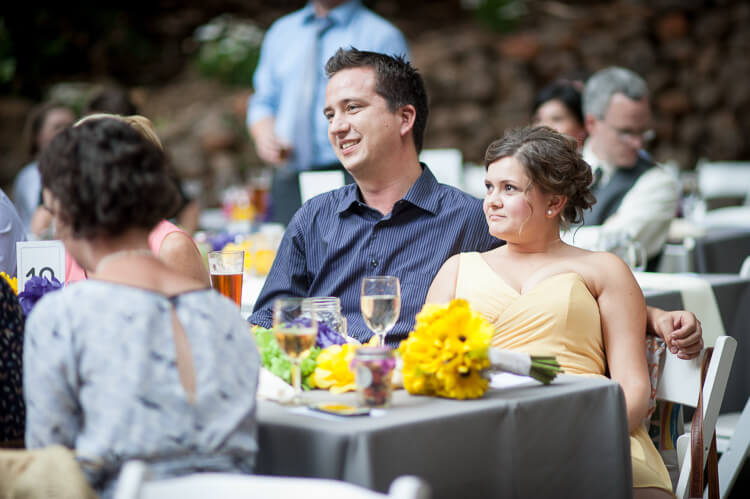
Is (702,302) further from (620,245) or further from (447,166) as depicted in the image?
(447,166)

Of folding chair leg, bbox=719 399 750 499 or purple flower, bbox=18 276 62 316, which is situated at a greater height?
purple flower, bbox=18 276 62 316

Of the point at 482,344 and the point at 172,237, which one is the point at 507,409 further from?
the point at 172,237

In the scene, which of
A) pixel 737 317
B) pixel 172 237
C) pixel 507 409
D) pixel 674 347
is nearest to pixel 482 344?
pixel 507 409

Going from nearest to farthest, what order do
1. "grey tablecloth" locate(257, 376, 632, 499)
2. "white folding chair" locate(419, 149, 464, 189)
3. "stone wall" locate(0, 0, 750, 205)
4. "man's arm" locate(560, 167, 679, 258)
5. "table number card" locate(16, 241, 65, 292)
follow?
"grey tablecloth" locate(257, 376, 632, 499), "table number card" locate(16, 241, 65, 292), "man's arm" locate(560, 167, 679, 258), "white folding chair" locate(419, 149, 464, 189), "stone wall" locate(0, 0, 750, 205)

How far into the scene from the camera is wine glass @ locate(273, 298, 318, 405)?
1.77 metres

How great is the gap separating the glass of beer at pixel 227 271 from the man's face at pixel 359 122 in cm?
51

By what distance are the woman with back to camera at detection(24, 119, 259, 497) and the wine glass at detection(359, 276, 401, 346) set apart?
0.35 metres

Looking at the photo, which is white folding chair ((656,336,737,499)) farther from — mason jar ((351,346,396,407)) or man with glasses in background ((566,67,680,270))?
man with glasses in background ((566,67,680,270))

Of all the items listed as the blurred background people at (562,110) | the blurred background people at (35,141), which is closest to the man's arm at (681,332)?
the blurred background people at (562,110)

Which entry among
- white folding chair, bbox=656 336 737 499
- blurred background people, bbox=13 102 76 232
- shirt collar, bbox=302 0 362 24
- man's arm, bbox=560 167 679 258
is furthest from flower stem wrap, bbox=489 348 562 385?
blurred background people, bbox=13 102 76 232

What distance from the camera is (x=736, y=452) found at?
9.13 feet

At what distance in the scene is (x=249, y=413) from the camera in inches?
65.0

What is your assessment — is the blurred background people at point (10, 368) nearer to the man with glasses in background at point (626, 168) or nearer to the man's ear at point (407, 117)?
the man's ear at point (407, 117)

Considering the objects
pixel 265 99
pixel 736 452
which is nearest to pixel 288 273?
pixel 736 452
